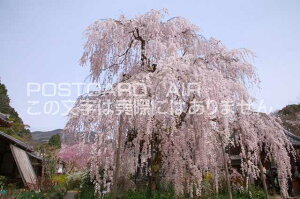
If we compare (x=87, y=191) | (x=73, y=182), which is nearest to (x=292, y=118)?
(x=73, y=182)

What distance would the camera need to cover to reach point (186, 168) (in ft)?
22.8

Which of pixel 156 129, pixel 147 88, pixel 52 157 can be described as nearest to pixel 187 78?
pixel 147 88

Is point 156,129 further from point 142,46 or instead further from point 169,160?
point 142,46

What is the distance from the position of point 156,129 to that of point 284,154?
5343 mm

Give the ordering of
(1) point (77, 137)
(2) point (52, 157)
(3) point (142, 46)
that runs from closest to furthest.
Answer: (1) point (77, 137) → (3) point (142, 46) → (2) point (52, 157)

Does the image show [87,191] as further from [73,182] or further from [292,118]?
[292,118]

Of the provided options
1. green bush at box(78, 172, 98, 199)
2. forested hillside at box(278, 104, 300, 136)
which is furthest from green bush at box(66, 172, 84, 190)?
forested hillside at box(278, 104, 300, 136)

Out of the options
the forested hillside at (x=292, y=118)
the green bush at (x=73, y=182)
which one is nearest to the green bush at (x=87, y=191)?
the green bush at (x=73, y=182)

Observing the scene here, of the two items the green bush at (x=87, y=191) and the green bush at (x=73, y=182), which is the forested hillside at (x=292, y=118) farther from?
the green bush at (x=87, y=191)

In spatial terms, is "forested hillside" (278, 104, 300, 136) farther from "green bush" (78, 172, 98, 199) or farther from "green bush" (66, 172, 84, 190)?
"green bush" (78, 172, 98, 199)

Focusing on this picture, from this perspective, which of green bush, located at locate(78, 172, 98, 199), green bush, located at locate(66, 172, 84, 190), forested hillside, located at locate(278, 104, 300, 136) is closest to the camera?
green bush, located at locate(78, 172, 98, 199)

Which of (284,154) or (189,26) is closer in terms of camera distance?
(189,26)

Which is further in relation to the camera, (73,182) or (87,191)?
(73,182)

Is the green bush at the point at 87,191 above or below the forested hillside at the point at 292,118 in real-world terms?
below
